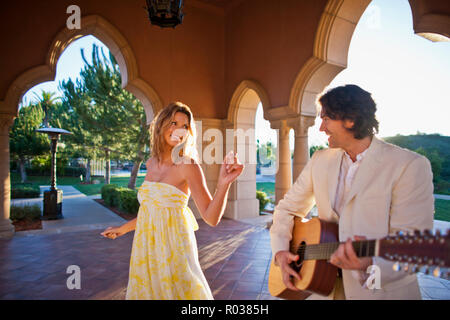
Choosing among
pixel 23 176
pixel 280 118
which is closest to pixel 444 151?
pixel 280 118

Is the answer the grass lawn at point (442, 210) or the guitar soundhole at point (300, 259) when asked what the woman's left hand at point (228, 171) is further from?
the grass lawn at point (442, 210)

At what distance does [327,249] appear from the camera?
125 centimetres

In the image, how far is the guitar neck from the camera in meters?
1.04

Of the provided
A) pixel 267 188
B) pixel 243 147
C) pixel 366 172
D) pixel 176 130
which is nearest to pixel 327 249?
pixel 366 172

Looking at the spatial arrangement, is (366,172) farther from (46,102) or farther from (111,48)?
(46,102)

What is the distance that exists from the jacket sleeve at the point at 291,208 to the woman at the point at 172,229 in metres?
0.34

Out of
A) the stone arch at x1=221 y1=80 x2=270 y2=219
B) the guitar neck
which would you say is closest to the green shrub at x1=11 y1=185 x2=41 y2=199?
the stone arch at x1=221 y1=80 x2=270 y2=219

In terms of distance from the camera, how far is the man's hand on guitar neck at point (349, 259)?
105cm

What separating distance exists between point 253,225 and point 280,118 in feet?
8.49

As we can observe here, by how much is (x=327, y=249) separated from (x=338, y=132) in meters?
0.59

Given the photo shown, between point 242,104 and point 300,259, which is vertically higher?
point 242,104

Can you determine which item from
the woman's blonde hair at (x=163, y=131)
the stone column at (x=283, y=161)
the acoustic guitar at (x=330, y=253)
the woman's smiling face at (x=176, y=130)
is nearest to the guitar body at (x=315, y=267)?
the acoustic guitar at (x=330, y=253)

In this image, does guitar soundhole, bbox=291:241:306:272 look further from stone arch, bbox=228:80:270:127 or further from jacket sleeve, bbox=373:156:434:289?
stone arch, bbox=228:80:270:127

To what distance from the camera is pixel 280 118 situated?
5.74m
